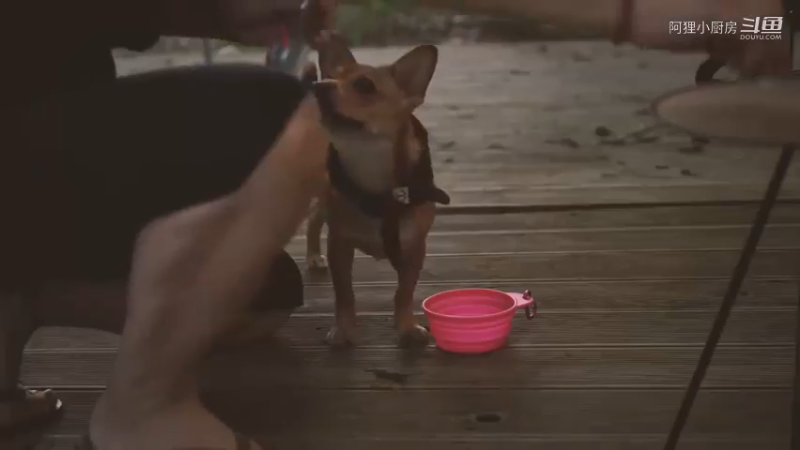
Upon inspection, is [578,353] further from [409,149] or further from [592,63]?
[592,63]

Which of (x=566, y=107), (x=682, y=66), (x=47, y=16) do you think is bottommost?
(x=566, y=107)

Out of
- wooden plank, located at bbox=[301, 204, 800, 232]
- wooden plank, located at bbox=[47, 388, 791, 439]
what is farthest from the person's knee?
wooden plank, located at bbox=[301, 204, 800, 232]

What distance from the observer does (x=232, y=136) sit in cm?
93

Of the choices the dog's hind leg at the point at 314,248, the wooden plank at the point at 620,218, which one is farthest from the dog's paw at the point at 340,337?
the wooden plank at the point at 620,218

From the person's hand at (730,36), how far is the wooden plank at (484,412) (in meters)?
0.47

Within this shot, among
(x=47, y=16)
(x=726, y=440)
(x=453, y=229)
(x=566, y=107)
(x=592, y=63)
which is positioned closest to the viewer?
(x=47, y=16)

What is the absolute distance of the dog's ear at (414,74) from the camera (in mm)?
1283

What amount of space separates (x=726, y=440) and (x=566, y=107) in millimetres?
2241

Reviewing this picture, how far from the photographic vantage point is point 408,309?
1.39 meters

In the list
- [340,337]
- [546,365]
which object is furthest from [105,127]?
[546,365]

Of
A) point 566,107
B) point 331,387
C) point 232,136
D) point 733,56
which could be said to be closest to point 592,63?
point 566,107

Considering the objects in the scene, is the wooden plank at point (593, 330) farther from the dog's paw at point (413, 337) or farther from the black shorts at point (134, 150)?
the black shorts at point (134, 150)

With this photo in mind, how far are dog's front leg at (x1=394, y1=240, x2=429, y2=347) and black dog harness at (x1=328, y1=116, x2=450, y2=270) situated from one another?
67 mm

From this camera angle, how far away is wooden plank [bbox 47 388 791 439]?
3.64ft
